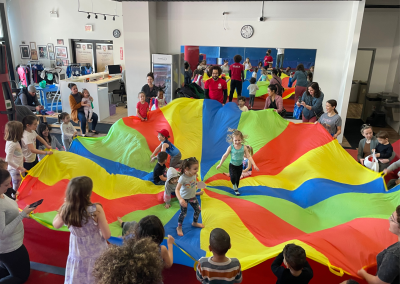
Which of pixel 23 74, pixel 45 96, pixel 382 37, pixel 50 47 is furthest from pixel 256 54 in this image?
pixel 50 47

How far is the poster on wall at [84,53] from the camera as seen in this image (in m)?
10.7

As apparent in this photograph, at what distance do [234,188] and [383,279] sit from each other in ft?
6.31

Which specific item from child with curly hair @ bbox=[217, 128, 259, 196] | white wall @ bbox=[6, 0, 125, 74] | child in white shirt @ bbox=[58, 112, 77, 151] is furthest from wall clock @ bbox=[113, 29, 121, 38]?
child with curly hair @ bbox=[217, 128, 259, 196]

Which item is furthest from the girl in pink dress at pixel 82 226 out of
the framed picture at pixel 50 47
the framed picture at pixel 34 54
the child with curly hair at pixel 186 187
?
the framed picture at pixel 34 54

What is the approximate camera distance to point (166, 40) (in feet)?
22.3

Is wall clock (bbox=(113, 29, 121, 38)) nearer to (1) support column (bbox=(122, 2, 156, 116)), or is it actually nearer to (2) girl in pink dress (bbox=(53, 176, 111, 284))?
(1) support column (bbox=(122, 2, 156, 116))

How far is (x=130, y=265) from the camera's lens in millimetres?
1305

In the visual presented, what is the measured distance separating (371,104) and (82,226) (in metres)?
7.80

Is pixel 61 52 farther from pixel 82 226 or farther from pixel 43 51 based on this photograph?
pixel 82 226

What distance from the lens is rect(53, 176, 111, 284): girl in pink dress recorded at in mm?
1749

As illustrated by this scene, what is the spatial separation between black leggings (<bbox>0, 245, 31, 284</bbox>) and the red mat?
138 mm

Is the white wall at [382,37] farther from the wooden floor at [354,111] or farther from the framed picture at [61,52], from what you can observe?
the framed picture at [61,52]

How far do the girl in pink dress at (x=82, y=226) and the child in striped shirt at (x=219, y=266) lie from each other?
0.65 metres

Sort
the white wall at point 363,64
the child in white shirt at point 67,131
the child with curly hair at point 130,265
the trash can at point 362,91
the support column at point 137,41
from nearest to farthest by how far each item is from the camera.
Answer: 1. the child with curly hair at point 130,265
2. the child in white shirt at point 67,131
3. the support column at point 137,41
4. the trash can at point 362,91
5. the white wall at point 363,64
